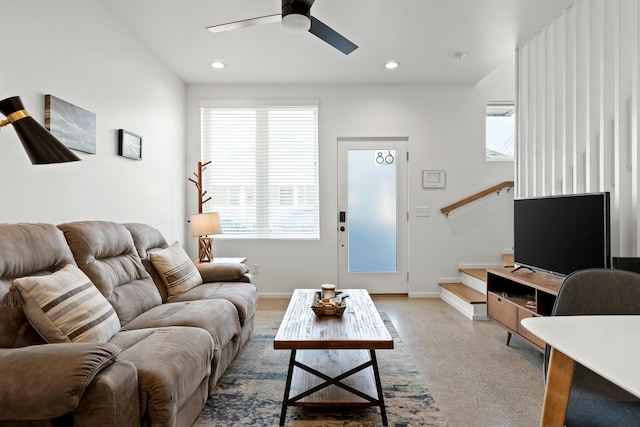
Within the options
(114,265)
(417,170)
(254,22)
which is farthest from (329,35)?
(417,170)

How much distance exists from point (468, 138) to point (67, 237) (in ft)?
14.6

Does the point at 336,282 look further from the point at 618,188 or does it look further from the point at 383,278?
the point at 618,188

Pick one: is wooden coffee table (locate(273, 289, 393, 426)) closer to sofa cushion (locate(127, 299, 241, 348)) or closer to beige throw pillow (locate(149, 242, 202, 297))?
sofa cushion (locate(127, 299, 241, 348))

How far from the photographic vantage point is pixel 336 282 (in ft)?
15.7

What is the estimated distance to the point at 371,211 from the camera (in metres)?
4.83

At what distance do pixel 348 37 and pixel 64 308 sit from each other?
314 centimetres

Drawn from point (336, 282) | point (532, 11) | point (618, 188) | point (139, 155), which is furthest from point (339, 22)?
point (336, 282)

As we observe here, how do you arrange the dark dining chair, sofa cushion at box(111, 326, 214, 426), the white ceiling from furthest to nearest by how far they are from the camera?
the white ceiling, sofa cushion at box(111, 326, 214, 426), the dark dining chair

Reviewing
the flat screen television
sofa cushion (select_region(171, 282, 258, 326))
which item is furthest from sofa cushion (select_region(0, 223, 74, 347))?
the flat screen television

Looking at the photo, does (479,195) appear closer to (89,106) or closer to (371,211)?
(371,211)

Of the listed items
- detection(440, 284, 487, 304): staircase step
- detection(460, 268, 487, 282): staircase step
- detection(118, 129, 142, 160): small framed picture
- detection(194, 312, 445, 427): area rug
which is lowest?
detection(194, 312, 445, 427): area rug

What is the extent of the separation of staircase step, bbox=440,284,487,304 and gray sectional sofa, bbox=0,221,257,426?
237 centimetres

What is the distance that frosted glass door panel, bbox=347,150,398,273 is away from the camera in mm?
4828

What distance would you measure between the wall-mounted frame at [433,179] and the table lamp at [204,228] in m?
2.66
